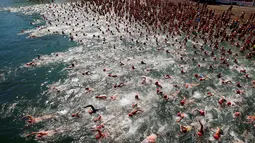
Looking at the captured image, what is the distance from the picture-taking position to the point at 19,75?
20141mm

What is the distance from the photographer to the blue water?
14101 millimetres

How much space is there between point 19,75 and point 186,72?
17033mm

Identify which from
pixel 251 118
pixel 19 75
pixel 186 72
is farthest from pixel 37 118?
pixel 251 118

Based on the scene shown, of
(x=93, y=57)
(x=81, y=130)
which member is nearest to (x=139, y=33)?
(x=93, y=57)

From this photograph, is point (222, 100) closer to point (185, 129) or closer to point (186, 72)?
point (185, 129)

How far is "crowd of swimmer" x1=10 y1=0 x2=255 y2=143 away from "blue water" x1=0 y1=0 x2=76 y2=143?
4.09 ft

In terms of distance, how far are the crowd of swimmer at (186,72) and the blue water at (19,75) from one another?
4.09ft

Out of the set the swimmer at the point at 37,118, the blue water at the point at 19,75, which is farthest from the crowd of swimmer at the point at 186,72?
the blue water at the point at 19,75

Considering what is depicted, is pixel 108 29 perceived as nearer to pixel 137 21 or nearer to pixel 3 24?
pixel 137 21

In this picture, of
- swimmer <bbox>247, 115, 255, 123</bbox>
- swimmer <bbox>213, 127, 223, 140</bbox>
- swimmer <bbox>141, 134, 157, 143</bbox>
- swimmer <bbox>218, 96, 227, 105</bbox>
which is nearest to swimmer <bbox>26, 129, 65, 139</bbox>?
swimmer <bbox>141, 134, 157, 143</bbox>

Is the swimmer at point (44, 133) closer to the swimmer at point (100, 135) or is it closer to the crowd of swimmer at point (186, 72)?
the crowd of swimmer at point (186, 72)

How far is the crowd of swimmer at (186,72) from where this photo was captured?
13.3 metres

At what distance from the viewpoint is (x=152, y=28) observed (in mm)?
29797

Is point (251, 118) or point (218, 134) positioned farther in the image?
point (251, 118)
